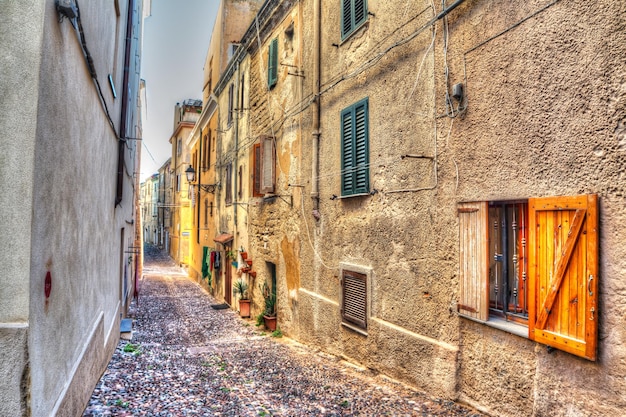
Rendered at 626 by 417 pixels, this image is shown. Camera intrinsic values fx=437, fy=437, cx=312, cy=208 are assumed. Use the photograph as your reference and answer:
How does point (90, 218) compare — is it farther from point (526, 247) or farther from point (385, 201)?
point (526, 247)

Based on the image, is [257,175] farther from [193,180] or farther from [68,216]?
[193,180]

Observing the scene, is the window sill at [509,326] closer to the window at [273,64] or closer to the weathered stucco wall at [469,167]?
the weathered stucco wall at [469,167]

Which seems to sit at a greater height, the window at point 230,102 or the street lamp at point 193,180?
the window at point 230,102

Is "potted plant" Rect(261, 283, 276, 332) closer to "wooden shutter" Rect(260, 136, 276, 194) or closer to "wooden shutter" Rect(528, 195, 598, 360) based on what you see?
"wooden shutter" Rect(260, 136, 276, 194)

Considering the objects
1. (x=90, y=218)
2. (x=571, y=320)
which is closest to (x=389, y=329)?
(x=571, y=320)

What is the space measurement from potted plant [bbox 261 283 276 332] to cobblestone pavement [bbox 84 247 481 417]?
330 millimetres

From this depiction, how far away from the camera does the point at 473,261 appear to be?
5008 millimetres

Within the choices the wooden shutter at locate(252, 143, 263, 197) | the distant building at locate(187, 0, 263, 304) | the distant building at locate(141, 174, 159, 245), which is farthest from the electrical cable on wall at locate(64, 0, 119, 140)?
the distant building at locate(141, 174, 159, 245)

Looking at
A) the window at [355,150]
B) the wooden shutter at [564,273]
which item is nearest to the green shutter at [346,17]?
the window at [355,150]

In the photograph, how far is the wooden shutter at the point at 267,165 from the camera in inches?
458

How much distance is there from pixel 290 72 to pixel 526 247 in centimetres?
768

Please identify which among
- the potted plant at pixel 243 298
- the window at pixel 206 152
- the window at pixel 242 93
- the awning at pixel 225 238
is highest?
the window at pixel 242 93

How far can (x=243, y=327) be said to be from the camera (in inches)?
490

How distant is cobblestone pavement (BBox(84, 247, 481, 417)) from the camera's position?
5305mm
